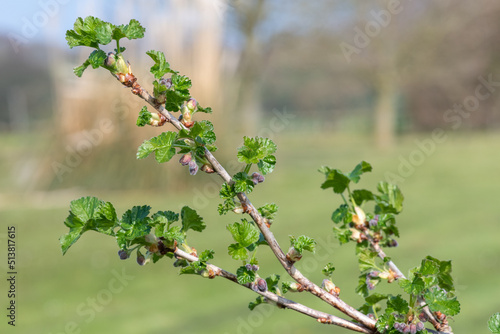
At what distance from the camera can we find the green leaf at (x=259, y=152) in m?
0.72

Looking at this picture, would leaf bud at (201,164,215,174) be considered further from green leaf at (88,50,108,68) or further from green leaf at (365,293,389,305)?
green leaf at (365,293,389,305)

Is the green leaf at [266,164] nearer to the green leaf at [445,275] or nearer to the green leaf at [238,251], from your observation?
the green leaf at [238,251]

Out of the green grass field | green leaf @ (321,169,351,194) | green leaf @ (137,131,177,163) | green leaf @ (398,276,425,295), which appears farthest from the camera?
the green grass field

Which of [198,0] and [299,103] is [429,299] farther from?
[299,103]

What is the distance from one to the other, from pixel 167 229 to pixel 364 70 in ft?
73.3

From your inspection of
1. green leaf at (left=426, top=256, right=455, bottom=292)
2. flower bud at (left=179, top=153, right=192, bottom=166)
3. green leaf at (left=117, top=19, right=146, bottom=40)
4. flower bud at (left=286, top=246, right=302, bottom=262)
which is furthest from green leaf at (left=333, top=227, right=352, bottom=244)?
green leaf at (left=117, top=19, right=146, bottom=40)

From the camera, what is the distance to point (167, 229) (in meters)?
0.75

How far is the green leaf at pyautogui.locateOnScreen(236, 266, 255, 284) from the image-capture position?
2.35 feet

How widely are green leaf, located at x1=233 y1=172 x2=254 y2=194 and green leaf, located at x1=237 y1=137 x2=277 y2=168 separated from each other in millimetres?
19

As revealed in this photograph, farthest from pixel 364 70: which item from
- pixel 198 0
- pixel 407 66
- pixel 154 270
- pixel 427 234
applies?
pixel 154 270

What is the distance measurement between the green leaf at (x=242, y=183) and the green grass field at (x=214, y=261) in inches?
129

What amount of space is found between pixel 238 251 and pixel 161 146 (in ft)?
0.57

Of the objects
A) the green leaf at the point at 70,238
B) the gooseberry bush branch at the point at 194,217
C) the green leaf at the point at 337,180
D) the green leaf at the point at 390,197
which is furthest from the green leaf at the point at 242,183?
the green leaf at the point at 390,197

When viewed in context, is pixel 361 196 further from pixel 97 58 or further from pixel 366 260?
pixel 97 58
